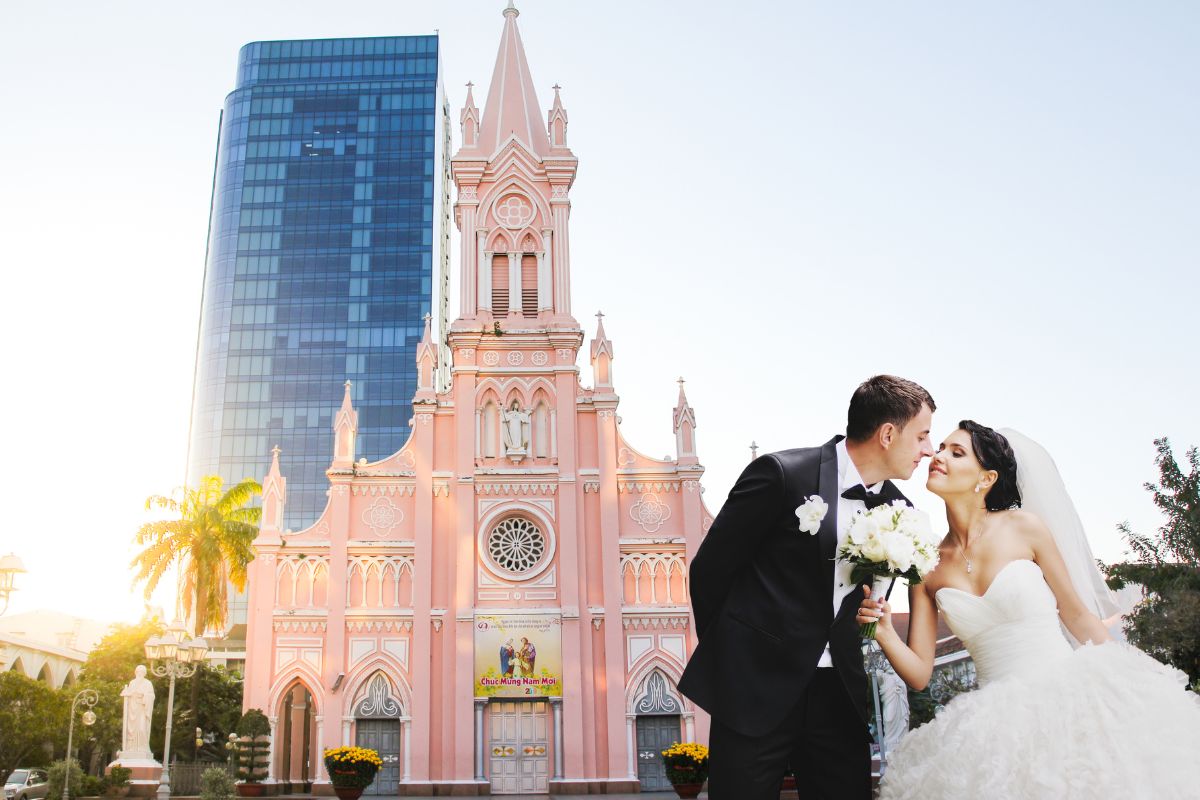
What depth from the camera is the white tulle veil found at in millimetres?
5086

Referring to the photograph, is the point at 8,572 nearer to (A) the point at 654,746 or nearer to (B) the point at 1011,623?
(B) the point at 1011,623

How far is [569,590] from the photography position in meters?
27.5

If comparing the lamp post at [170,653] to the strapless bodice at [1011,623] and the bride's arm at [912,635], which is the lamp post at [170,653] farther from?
the strapless bodice at [1011,623]

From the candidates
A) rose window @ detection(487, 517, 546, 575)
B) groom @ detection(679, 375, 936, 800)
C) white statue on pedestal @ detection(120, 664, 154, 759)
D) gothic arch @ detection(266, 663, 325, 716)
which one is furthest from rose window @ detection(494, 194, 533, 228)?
groom @ detection(679, 375, 936, 800)

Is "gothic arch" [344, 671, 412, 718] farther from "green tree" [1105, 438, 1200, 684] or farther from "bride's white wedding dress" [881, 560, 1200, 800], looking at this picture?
"bride's white wedding dress" [881, 560, 1200, 800]

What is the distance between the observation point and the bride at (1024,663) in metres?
3.84

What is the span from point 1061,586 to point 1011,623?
33 centimetres

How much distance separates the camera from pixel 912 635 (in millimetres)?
4820

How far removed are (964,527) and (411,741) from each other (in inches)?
930

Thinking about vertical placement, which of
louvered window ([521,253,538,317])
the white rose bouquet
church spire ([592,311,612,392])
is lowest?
the white rose bouquet

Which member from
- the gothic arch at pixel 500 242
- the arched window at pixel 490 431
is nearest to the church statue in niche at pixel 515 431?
the arched window at pixel 490 431

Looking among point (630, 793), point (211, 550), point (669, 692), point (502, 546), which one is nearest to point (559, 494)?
point (502, 546)

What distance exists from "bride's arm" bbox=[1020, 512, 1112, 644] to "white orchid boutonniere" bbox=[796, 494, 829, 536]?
131 centimetres

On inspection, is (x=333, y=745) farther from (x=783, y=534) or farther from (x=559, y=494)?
(x=783, y=534)
